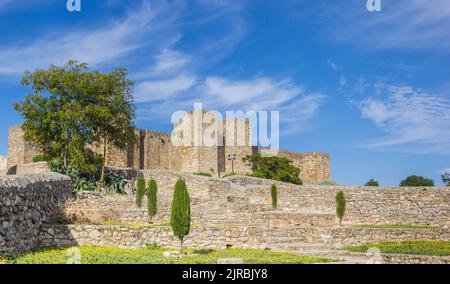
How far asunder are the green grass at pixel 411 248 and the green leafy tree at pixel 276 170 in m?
21.0

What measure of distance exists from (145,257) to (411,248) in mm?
10473

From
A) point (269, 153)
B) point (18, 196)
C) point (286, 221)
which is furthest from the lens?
point (269, 153)

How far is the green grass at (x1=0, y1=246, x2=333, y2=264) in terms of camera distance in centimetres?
1293

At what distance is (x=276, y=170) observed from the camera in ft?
149

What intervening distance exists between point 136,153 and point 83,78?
16693 millimetres

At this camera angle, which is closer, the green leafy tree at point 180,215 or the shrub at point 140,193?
the green leafy tree at point 180,215

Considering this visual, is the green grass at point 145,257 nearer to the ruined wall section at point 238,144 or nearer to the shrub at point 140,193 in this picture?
the shrub at point 140,193

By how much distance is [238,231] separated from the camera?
1916 centimetres

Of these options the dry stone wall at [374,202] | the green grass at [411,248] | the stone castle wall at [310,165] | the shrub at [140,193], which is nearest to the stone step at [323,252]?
the green grass at [411,248]

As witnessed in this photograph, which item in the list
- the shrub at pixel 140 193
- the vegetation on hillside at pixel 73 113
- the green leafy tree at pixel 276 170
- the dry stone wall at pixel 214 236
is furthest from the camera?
Answer: the green leafy tree at pixel 276 170

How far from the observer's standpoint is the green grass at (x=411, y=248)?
61.1 feet

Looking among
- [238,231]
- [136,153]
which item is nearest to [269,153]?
[136,153]

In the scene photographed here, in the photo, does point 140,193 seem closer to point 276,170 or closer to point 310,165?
point 276,170
